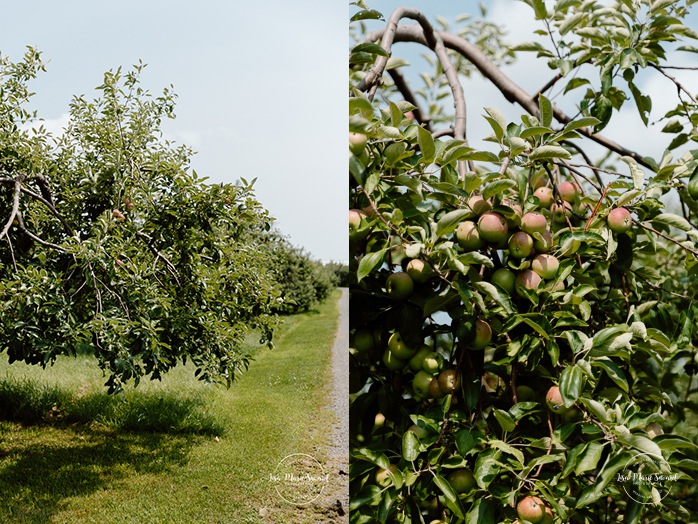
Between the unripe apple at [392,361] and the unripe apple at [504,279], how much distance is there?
169 mm

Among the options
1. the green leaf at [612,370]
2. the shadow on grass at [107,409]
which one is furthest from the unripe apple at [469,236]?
the shadow on grass at [107,409]

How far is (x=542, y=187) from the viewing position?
0.96m

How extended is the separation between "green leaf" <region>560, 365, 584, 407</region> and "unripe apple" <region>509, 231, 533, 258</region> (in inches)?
6.2

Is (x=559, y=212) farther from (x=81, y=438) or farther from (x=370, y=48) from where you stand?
(x=81, y=438)

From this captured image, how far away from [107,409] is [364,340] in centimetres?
87

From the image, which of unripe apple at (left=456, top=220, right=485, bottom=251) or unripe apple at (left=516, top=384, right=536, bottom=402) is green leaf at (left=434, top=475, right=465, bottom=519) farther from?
unripe apple at (left=456, top=220, right=485, bottom=251)

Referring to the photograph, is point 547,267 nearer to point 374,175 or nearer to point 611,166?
point 374,175

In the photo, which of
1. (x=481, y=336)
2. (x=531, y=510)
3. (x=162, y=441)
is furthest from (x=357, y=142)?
(x=162, y=441)

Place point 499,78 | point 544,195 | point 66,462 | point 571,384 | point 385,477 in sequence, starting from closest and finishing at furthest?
point 571,384
point 385,477
point 544,195
point 499,78
point 66,462

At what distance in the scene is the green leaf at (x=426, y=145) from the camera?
2.56 ft

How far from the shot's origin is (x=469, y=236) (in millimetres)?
788

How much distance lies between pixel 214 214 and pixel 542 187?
0.89m

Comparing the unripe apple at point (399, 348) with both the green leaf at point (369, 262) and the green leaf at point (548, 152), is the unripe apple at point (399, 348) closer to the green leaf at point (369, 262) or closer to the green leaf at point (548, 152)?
the green leaf at point (369, 262)

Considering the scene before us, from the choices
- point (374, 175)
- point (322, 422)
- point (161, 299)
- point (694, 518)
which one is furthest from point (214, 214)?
Result: point (694, 518)
